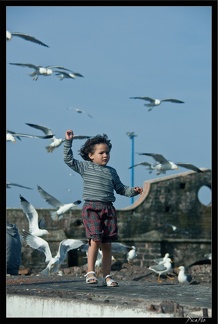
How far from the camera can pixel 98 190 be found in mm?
6727

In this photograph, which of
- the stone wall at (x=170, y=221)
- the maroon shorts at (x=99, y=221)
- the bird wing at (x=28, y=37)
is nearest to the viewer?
the maroon shorts at (x=99, y=221)

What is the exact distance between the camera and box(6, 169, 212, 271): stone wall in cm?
3225

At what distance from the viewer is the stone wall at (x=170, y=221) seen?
3225cm

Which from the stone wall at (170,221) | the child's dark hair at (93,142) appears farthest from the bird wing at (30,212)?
the stone wall at (170,221)

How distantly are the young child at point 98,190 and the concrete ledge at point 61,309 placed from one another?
26.2 inches

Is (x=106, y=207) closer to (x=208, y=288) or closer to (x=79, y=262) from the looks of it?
(x=208, y=288)

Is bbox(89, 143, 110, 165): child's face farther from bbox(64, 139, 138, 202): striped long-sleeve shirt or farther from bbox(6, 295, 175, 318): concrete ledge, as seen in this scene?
bbox(6, 295, 175, 318): concrete ledge

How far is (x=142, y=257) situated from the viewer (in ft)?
104

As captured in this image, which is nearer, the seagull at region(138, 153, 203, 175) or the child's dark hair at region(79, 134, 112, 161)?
the child's dark hair at region(79, 134, 112, 161)

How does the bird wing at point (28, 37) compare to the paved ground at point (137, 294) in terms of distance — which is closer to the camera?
the paved ground at point (137, 294)

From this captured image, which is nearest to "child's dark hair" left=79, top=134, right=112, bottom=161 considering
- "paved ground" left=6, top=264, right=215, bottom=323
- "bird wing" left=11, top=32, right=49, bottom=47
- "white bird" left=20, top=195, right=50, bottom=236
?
"paved ground" left=6, top=264, right=215, bottom=323

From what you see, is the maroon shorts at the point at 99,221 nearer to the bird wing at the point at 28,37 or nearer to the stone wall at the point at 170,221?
the bird wing at the point at 28,37

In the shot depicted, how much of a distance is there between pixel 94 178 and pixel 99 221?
0.30 metres
